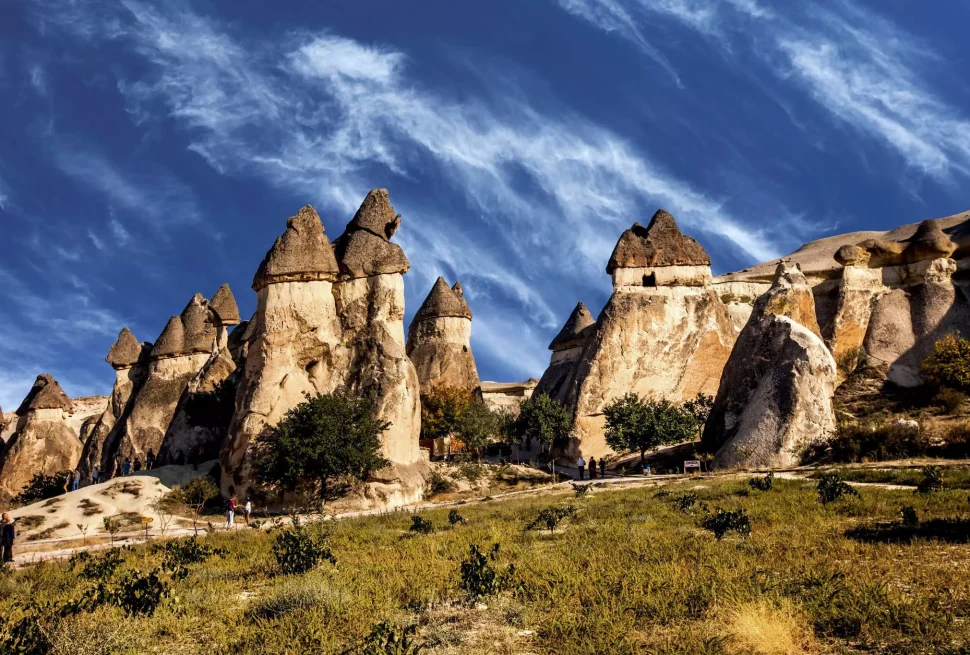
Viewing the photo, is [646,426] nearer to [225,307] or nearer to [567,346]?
[567,346]

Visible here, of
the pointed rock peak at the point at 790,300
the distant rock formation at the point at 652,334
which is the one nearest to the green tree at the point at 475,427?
the distant rock formation at the point at 652,334

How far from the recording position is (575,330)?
41594 millimetres

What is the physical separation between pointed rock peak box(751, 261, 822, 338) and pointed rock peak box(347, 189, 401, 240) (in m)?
12.4

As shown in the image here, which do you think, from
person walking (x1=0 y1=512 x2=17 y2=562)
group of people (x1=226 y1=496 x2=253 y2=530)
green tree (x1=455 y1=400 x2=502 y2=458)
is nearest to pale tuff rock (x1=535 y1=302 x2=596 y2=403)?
green tree (x1=455 y1=400 x2=502 y2=458)

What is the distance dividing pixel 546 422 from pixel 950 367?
13358 mm

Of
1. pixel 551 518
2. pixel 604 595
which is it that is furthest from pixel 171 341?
pixel 604 595

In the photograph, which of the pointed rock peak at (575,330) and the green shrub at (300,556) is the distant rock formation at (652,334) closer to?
the pointed rock peak at (575,330)

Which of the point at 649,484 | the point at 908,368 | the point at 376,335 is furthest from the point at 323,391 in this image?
the point at 908,368

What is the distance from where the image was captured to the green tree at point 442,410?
33.0 meters

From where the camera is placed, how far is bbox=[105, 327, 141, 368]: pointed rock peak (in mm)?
37000

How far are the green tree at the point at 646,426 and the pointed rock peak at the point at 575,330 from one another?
13.7m

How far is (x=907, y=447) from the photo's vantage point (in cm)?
1822

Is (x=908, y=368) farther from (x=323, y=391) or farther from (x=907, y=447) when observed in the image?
(x=323, y=391)

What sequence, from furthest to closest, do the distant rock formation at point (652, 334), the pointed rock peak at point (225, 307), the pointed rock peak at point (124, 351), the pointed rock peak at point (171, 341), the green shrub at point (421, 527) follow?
the pointed rock peak at point (124, 351)
the pointed rock peak at point (225, 307)
the pointed rock peak at point (171, 341)
the distant rock formation at point (652, 334)
the green shrub at point (421, 527)
